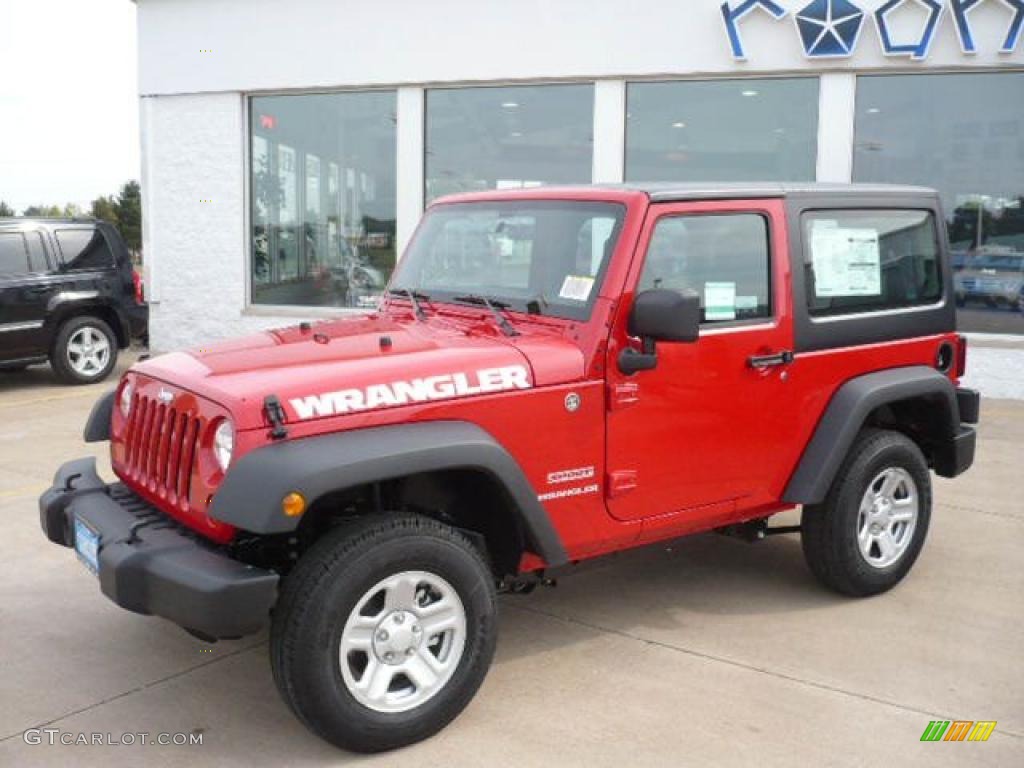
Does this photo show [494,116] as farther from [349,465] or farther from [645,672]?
[349,465]

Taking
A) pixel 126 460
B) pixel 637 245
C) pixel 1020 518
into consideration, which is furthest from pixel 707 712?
pixel 1020 518

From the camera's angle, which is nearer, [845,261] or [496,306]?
[496,306]

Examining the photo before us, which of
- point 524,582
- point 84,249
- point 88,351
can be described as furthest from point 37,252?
point 524,582

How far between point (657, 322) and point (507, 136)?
8.65 m

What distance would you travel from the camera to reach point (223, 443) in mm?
3293

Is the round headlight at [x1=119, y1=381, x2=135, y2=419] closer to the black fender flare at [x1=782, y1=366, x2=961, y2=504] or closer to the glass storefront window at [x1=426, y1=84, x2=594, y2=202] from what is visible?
the black fender flare at [x1=782, y1=366, x2=961, y2=504]

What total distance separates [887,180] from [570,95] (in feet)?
11.4

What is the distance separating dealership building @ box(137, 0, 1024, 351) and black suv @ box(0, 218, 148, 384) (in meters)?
1.89

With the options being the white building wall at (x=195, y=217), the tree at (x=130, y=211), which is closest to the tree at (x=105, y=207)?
the tree at (x=130, y=211)

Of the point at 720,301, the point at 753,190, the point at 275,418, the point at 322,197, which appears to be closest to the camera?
the point at 275,418

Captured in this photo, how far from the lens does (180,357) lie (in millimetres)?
3941

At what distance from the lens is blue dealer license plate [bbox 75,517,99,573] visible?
3514 mm

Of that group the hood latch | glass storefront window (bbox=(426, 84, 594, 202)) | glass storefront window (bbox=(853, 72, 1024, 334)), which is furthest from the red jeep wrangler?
glass storefront window (bbox=(426, 84, 594, 202))

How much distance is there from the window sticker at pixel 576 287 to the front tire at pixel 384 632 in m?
1.04
